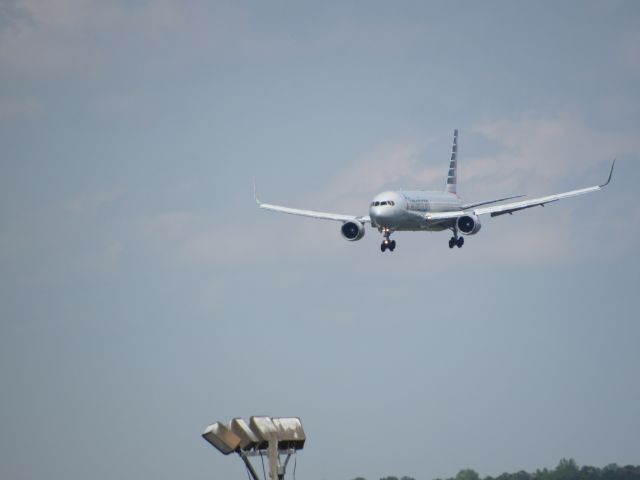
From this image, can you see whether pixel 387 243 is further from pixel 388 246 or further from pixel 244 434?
pixel 244 434

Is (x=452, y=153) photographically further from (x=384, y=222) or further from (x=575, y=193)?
(x=384, y=222)

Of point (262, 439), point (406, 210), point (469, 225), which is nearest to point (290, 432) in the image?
point (262, 439)

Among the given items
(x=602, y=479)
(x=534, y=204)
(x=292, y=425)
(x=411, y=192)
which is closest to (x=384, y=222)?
(x=411, y=192)

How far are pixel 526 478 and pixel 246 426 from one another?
132180 millimetres

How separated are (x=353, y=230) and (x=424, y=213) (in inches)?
332

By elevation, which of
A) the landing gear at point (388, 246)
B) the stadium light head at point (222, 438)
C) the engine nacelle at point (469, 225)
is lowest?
the stadium light head at point (222, 438)

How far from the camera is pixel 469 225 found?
130625 millimetres

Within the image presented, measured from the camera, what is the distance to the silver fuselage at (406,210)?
12481 centimetres

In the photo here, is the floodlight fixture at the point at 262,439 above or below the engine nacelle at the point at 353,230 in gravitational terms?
below

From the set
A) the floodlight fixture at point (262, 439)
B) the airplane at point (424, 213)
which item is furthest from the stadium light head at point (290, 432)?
the airplane at point (424, 213)

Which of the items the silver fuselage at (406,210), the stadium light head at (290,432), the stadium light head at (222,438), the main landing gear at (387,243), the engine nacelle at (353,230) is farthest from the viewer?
the engine nacelle at (353,230)

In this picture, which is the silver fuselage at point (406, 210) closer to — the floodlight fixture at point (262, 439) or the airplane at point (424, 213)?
the airplane at point (424, 213)

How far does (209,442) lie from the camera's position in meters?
35.4

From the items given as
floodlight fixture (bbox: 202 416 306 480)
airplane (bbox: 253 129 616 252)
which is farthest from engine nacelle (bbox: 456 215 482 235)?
floodlight fixture (bbox: 202 416 306 480)
